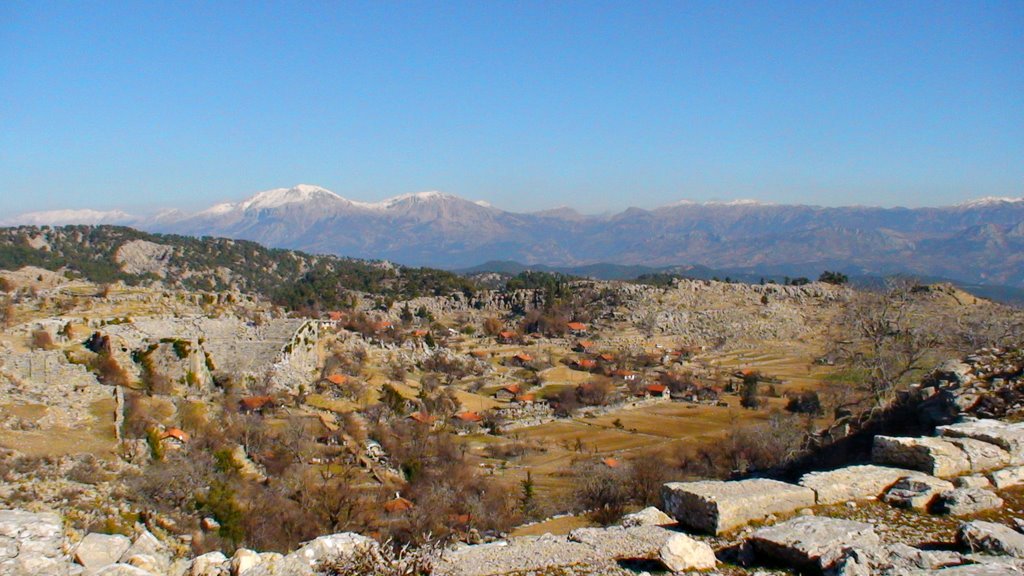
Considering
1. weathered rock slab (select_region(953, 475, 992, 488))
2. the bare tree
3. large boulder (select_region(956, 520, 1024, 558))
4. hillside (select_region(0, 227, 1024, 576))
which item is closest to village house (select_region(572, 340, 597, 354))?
hillside (select_region(0, 227, 1024, 576))

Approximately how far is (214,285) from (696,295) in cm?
6455

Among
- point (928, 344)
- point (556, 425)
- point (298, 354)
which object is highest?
point (928, 344)

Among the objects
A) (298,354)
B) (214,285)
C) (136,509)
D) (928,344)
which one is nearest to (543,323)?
(298,354)

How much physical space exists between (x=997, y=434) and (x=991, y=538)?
12.8ft

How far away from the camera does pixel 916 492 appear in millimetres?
7207

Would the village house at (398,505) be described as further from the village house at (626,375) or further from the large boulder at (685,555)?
the village house at (626,375)

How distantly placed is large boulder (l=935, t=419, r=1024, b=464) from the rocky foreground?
0.05 m

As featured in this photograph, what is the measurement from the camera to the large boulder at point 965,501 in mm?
6844

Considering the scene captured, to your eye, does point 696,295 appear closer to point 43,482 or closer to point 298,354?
point 298,354

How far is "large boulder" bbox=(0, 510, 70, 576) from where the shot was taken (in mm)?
5344

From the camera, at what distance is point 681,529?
6969 millimetres

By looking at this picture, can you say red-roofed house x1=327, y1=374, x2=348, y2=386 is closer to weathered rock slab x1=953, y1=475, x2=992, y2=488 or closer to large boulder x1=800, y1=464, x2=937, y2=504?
large boulder x1=800, y1=464, x2=937, y2=504

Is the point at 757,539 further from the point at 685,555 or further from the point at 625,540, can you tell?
the point at 625,540

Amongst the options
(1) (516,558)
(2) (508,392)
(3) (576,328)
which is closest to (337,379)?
(2) (508,392)
